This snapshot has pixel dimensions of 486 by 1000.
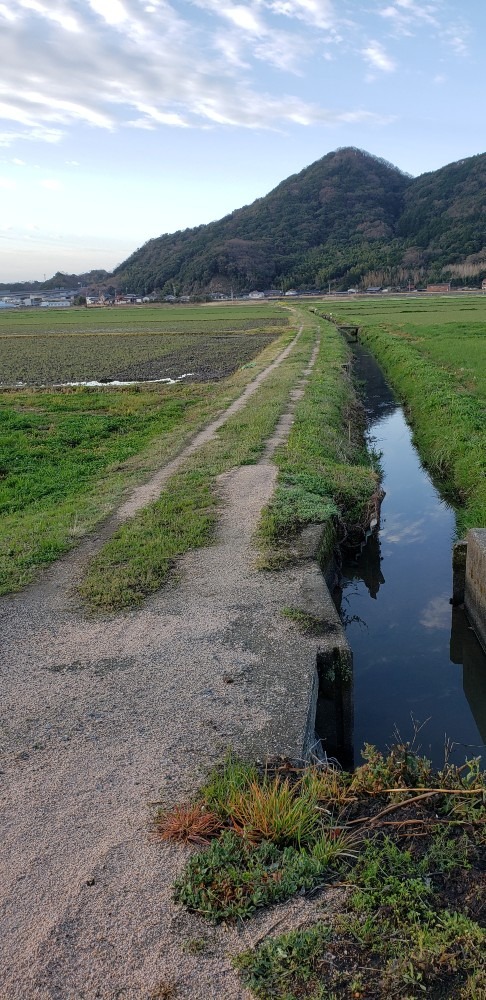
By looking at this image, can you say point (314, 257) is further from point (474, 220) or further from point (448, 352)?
point (448, 352)

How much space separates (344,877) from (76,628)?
3861mm

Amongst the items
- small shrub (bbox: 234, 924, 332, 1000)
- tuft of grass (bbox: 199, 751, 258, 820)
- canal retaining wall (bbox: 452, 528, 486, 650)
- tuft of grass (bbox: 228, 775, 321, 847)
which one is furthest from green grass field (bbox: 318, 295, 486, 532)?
small shrub (bbox: 234, 924, 332, 1000)

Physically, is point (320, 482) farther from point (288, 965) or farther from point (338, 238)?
point (338, 238)

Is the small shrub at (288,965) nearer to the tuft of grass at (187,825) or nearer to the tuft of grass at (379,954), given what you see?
the tuft of grass at (379,954)

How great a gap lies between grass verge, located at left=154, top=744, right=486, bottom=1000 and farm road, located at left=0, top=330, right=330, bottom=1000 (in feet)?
0.54

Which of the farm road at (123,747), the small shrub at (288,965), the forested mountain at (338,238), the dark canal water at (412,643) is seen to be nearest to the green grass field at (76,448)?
the farm road at (123,747)

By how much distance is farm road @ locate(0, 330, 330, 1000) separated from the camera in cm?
327

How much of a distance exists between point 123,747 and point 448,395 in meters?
16.6

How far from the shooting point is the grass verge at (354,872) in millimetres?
3129

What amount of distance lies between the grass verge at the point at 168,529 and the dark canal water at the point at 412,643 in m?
2.43

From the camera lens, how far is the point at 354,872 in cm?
365

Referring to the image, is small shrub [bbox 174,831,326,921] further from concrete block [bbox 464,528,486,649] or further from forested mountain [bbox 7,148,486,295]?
forested mountain [bbox 7,148,486,295]

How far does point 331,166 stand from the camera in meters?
193

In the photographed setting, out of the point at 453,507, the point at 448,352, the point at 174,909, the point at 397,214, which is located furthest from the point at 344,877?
the point at 397,214
